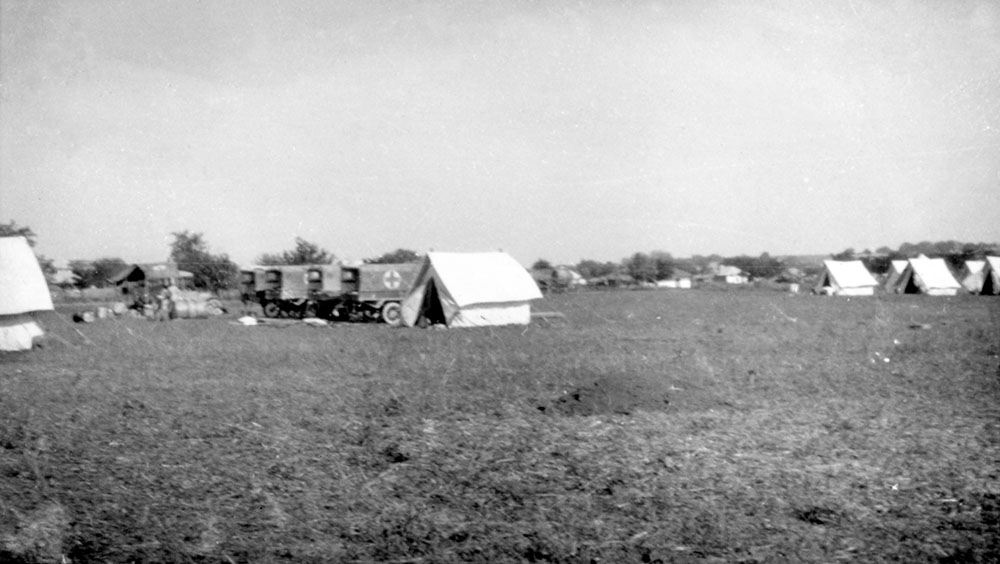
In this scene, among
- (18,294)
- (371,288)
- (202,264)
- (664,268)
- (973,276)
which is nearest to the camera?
(18,294)

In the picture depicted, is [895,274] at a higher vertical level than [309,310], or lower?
higher

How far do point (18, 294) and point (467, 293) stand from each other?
38.9 ft

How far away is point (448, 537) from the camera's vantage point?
5125 millimetres

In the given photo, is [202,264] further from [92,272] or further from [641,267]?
[641,267]

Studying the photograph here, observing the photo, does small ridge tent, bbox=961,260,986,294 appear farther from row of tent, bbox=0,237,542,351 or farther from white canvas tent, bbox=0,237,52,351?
white canvas tent, bbox=0,237,52,351

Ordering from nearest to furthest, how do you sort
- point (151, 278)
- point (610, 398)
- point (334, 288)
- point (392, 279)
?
1. point (610, 398)
2. point (392, 279)
3. point (334, 288)
4. point (151, 278)

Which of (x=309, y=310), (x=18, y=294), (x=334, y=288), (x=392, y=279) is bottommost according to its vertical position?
(x=309, y=310)

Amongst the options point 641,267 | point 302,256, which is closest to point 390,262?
point 302,256

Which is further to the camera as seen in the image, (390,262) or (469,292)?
(390,262)

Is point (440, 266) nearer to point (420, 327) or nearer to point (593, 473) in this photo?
point (420, 327)

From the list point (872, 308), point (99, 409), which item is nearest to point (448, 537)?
point (99, 409)

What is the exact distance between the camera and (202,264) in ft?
199

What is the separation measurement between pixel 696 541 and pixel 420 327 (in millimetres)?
19513

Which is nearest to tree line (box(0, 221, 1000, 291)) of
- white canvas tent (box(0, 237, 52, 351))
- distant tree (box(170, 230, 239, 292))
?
distant tree (box(170, 230, 239, 292))
